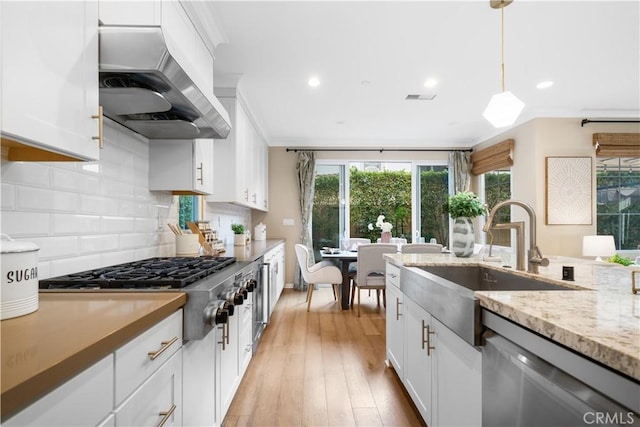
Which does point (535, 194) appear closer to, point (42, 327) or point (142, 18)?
point (142, 18)

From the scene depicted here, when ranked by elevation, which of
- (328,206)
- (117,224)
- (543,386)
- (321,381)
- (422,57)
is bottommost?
(321,381)

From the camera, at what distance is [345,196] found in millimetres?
6062

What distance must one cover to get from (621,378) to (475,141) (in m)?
5.94

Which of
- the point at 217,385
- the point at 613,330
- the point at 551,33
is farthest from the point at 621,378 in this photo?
the point at 551,33

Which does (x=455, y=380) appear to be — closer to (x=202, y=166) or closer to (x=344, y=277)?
(x=202, y=166)

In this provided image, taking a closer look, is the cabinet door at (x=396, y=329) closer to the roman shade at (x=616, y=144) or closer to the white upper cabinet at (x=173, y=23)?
the white upper cabinet at (x=173, y=23)

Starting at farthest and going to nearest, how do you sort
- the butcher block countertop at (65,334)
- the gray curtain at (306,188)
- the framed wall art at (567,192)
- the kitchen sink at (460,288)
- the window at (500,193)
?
the gray curtain at (306,188), the window at (500,193), the framed wall art at (567,192), the kitchen sink at (460,288), the butcher block countertop at (65,334)

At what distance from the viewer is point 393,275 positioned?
2.39 meters

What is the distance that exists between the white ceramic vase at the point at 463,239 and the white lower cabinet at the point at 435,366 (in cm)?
53

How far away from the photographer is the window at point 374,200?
19.9ft

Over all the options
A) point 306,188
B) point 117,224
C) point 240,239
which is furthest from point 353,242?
point 117,224

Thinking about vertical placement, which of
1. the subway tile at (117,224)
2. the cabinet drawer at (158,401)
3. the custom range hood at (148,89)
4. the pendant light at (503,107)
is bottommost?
the cabinet drawer at (158,401)
